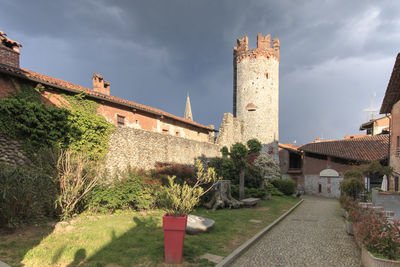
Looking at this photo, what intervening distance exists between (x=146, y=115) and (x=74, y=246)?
46.6 ft

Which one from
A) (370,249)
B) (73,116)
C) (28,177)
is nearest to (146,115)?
(73,116)

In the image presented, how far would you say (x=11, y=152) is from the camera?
8.42 m

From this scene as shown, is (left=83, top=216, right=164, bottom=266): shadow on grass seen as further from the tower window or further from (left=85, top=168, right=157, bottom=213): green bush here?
the tower window

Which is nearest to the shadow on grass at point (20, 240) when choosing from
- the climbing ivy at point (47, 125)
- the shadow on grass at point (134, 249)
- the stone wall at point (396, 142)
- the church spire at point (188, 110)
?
the shadow on grass at point (134, 249)

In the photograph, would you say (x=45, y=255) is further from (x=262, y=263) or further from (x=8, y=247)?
(x=262, y=263)

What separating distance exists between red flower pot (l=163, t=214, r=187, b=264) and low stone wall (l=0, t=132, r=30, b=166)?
7.02 m

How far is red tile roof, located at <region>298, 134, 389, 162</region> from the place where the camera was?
21.3 m

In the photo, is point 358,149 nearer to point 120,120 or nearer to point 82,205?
point 120,120

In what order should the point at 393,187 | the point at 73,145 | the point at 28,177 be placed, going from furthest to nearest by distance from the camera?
the point at 393,187 → the point at 73,145 → the point at 28,177

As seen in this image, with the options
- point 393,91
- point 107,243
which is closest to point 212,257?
point 107,243

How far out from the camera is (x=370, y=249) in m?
4.79

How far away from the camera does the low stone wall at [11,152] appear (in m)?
8.25

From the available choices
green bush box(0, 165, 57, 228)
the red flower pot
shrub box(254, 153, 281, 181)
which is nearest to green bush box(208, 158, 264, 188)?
shrub box(254, 153, 281, 181)

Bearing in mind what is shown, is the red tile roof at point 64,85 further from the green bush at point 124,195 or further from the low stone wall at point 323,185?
the low stone wall at point 323,185
